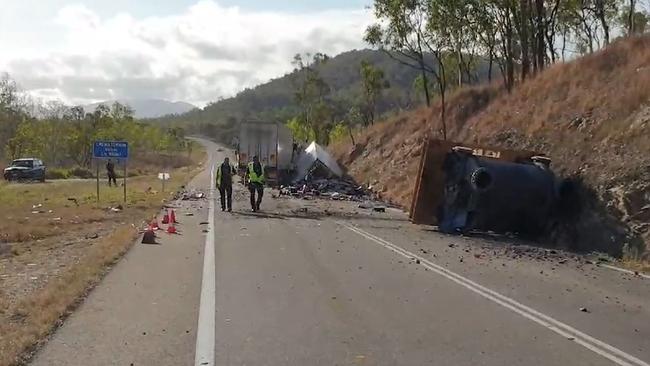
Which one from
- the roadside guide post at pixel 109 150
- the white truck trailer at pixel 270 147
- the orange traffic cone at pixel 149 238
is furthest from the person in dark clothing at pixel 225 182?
the white truck trailer at pixel 270 147

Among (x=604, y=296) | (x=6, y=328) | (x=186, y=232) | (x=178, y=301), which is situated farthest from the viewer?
(x=186, y=232)

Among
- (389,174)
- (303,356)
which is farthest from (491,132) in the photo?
(303,356)

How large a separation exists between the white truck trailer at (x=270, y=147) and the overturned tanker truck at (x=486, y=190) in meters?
21.9

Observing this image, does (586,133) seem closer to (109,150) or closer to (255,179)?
(255,179)

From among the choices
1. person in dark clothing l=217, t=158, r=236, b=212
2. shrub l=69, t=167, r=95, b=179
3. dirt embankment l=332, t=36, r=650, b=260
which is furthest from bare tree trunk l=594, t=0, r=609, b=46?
shrub l=69, t=167, r=95, b=179

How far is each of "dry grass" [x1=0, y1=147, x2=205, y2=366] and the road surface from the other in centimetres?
28

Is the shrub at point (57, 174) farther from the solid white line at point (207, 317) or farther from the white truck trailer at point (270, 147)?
the solid white line at point (207, 317)

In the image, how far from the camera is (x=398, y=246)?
664 inches

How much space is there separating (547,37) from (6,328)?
3915 centimetres

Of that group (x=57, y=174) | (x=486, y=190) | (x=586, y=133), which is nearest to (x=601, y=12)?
(x=586, y=133)

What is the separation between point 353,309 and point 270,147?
34.2 metres

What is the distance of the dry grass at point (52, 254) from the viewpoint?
28.3ft

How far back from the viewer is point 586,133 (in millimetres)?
22609

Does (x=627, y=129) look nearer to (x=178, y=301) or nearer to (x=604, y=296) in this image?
(x=604, y=296)
